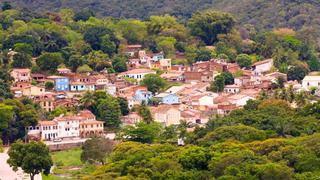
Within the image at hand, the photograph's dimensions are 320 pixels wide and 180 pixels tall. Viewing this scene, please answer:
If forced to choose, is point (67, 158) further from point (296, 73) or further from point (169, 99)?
point (296, 73)

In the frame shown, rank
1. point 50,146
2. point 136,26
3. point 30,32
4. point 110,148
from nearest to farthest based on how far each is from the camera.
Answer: point 110,148, point 50,146, point 30,32, point 136,26

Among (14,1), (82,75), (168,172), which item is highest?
(14,1)

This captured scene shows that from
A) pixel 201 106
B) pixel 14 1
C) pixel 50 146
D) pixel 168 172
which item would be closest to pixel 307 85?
pixel 201 106

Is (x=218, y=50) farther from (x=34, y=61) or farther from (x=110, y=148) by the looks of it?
(x=110, y=148)

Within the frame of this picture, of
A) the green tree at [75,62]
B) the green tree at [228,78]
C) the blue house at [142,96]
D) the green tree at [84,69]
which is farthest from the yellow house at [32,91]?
the green tree at [228,78]

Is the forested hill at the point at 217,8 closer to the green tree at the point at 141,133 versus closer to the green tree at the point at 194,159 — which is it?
the green tree at the point at 141,133

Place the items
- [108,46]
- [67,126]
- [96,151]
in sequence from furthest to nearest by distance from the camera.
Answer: [108,46]
[67,126]
[96,151]

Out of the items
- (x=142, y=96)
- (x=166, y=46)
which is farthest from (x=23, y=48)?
(x=166, y=46)
